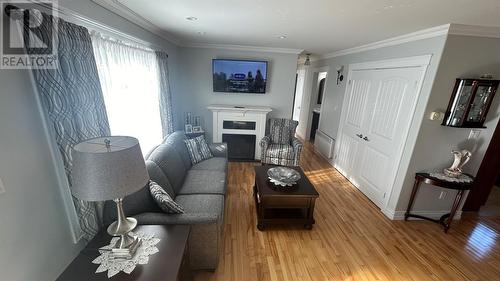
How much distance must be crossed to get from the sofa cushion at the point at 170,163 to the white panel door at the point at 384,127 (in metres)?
2.78

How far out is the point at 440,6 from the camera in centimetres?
161

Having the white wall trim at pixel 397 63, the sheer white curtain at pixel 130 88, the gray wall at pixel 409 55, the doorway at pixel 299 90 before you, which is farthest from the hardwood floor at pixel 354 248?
the doorway at pixel 299 90

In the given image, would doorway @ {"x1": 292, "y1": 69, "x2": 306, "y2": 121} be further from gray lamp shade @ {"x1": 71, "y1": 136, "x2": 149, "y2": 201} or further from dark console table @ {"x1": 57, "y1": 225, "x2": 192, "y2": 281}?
gray lamp shade @ {"x1": 71, "y1": 136, "x2": 149, "y2": 201}

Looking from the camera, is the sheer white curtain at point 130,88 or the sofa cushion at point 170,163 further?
the sofa cushion at point 170,163

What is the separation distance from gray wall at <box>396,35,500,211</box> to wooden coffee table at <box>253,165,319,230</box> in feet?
4.24

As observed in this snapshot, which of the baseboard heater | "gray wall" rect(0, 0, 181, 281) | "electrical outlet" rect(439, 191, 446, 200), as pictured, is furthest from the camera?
the baseboard heater

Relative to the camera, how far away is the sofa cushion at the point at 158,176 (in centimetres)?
198

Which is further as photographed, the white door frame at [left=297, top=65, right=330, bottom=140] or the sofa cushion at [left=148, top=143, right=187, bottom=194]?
the white door frame at [left=297, top=65, right=330, bottom=140]

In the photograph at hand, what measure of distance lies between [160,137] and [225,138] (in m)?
1.46

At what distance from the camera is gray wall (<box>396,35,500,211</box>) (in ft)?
7.20

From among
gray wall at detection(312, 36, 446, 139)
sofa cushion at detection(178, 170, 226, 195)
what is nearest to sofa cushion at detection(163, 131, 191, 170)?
sofa cushion at detection(178, 170, 226, 195)

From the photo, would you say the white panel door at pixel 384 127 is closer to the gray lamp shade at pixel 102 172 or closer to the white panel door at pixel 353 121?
the white panel door at pixel 353 121

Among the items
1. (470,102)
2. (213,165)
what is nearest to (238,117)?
(213,165)

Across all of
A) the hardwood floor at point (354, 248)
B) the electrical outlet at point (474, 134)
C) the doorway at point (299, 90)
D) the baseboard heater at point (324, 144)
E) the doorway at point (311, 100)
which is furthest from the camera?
the doorway at point (299, 90)
